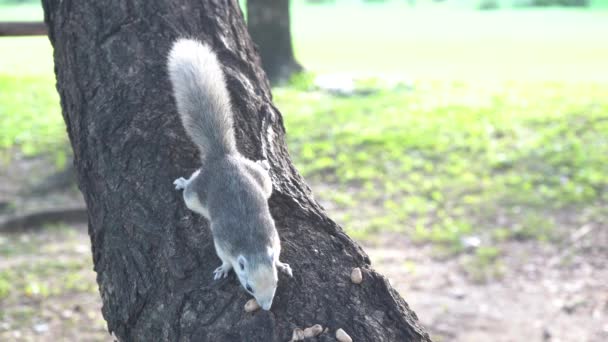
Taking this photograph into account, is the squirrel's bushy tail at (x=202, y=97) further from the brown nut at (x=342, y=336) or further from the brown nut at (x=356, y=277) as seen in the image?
the brown nut at (x=342, y=336)

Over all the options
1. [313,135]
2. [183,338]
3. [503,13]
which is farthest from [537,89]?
[183,338]

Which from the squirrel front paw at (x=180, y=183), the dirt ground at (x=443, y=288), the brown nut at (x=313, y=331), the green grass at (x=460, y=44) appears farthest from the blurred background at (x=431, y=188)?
the brown nut at (x=313, y=331)

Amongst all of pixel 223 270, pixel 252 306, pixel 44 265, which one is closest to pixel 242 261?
pixel 223 270

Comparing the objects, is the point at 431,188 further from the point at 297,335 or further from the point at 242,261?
the point at 297,335

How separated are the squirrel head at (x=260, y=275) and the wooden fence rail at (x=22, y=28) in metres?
3.06

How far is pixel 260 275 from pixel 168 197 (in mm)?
488

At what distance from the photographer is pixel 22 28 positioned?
15.7ft

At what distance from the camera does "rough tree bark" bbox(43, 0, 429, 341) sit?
2191 mm

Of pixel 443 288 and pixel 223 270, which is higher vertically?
pixel 223 270

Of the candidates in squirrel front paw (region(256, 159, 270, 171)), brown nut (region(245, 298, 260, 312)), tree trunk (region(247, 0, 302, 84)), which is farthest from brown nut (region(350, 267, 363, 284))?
tree trunk (region(247, 0, 302, 84))

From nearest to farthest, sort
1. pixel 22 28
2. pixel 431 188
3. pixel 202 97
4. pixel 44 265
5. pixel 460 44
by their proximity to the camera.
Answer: pixel 202 97 → pixel 22 28 → pixel 44 265 → pixel 431 188 → pixel 460 44

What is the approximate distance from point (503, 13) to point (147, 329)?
18.1 m

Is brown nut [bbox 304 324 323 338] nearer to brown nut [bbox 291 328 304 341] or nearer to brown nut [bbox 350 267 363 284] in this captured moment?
brown nut [bbox 291 328 304 341]

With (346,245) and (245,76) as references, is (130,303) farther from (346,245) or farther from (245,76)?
(245,76)
